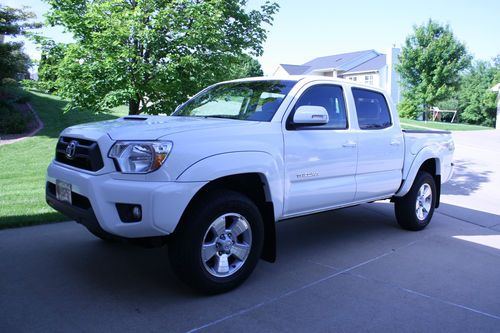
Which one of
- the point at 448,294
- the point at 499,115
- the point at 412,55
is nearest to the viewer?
the point at 448,294

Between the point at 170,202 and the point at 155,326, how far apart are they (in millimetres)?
904

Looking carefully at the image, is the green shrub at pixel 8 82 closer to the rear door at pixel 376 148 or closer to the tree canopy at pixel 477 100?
the rear door at pixel 376 148

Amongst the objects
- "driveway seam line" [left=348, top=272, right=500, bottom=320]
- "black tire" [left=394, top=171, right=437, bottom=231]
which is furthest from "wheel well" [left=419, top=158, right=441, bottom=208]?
"driveway seam line" [left=348, top=272, right=500, bottom=320]

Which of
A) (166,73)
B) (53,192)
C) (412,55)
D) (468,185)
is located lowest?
(468,185)

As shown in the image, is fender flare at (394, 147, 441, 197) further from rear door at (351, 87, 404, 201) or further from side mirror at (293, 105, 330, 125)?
side mirror at (293, 105, 330, 125)

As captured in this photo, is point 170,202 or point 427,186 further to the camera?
point 427,186

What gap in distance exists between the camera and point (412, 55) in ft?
121

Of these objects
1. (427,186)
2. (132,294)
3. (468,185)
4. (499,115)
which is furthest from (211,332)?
(499,115)

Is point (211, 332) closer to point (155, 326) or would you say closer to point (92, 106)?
point (155, 326)

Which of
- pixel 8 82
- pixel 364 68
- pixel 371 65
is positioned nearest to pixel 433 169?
pixel 8 82

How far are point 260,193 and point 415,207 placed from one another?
299 cm

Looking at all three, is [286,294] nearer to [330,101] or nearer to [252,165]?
[252,165]

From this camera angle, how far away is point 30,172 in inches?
426

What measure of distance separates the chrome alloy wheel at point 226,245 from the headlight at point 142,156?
710 millimetres
